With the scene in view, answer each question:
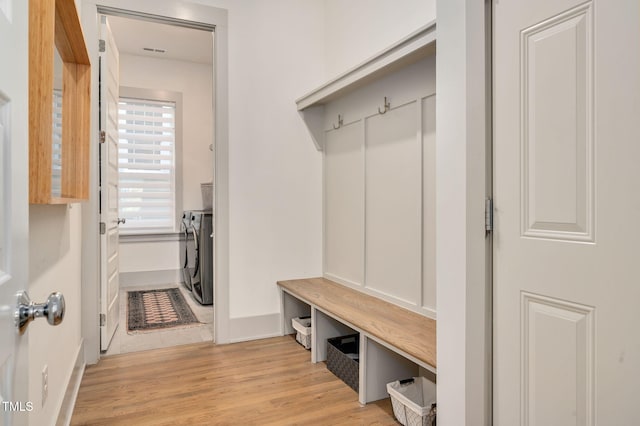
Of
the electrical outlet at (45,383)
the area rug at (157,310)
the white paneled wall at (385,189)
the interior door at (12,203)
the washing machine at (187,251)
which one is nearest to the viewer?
the interior door at (12,203)

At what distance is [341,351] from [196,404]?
0.87 m

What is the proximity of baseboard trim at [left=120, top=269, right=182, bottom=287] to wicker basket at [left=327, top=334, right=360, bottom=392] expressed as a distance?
3274 mm

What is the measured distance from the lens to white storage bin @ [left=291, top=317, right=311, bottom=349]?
2.96m

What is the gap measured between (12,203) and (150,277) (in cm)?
492

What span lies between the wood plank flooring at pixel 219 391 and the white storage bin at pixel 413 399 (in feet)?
0.36

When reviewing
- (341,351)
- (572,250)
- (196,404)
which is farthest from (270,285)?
(572,250)

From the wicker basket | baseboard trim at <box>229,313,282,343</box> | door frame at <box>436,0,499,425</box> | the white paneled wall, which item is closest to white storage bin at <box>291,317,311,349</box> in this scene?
baseboard trim at <box>229,313,282,343</box>

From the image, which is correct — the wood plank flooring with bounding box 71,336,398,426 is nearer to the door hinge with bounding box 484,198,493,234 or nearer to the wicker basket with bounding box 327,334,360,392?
the wicker basket with bounding box 327,334,360,392

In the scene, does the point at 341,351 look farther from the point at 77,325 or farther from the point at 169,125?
the point at 169,125

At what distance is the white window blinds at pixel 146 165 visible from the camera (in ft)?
16.9

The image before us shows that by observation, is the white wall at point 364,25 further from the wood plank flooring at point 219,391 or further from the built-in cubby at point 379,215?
the wood plank flooring at point 219,391

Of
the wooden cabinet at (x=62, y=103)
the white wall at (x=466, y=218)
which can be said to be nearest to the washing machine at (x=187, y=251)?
Answer: the wooden cabinet at (x=62, y=103)

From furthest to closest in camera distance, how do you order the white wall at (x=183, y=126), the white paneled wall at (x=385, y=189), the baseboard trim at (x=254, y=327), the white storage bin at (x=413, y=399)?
the white wall at (x=183, y=126) < the baseboard trim at (x=254, y=327) < the white paneled wall at (x=385, y=189) < the white storage bin at (x=413, y=399)

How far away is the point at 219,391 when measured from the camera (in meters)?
2.34
